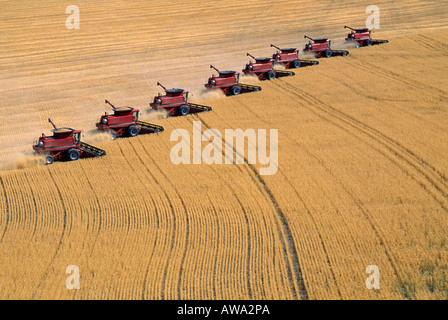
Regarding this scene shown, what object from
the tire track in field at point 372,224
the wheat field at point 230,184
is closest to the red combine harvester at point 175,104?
the wheat field at point 230,184

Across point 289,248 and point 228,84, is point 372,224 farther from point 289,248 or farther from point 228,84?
point 228,84

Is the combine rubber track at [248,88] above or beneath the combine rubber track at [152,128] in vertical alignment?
above

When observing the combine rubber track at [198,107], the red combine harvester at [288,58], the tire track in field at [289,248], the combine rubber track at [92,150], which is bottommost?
the tire track in field at [289,248]

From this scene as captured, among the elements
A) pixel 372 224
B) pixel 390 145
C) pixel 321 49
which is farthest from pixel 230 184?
pixel 321 49

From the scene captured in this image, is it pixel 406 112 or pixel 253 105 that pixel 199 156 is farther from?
pixel 406 112

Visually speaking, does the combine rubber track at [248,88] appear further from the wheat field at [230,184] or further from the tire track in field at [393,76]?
the tire track in field at [393,76]

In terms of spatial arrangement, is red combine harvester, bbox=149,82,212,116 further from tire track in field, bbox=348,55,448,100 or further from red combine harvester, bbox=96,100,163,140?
tire track in field, bbox=348,55,448,100
